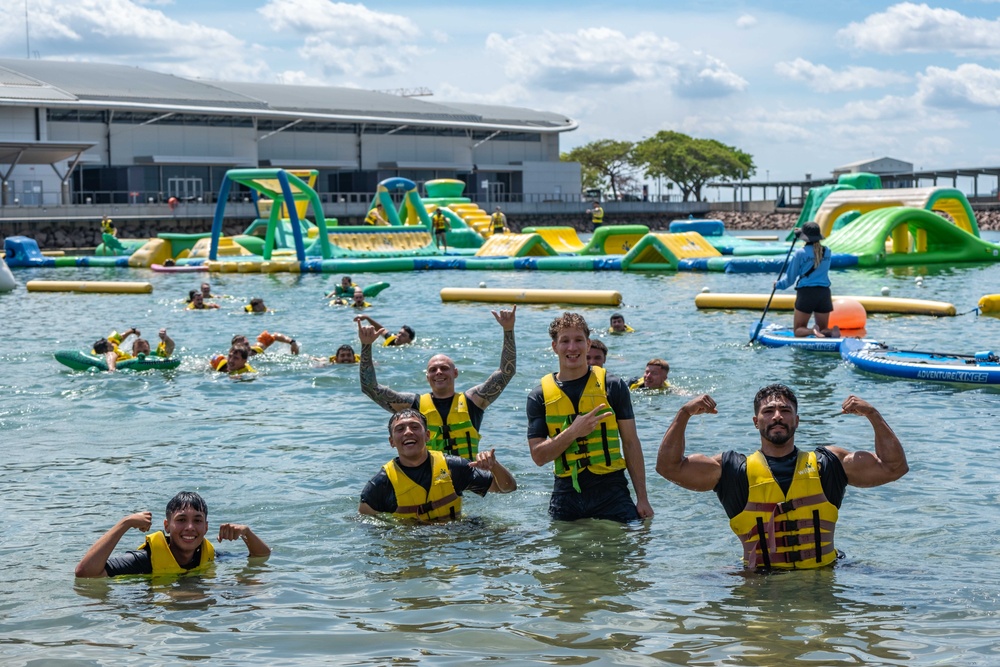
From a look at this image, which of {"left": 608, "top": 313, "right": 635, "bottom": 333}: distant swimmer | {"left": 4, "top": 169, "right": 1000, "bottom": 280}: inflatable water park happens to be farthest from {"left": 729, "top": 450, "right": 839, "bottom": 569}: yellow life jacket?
{"left": 4, "top": 169, "right": 1000, "bottom": 280}: inflatable water park

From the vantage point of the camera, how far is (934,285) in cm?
2655

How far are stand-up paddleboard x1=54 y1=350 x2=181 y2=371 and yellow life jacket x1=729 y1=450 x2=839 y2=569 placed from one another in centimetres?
1089

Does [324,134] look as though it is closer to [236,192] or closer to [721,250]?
[236,192]

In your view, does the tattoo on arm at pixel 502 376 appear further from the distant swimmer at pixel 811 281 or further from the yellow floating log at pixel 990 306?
the yellow floating log at pixel 990 306

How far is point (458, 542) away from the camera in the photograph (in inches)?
305

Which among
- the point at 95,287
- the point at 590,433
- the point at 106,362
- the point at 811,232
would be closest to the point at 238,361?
the point at 106,362

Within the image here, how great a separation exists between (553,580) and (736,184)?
289ft

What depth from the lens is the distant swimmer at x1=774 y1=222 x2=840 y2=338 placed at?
15281mm

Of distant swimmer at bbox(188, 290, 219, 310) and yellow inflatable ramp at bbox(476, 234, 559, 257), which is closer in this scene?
distant swimmer at bbox(188, 290, 219, 310)

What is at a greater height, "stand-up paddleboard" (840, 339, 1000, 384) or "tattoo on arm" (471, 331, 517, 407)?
"tattoo on arm" (471, 331, 517, 407)

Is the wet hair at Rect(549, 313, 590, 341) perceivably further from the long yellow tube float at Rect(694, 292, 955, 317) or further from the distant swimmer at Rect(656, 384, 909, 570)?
the long yellow tube float at Rect(694, 292, 955, 317)

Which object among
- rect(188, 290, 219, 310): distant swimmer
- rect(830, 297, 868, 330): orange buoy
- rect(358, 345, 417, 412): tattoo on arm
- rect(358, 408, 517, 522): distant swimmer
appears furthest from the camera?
rect(188, 290, 219, 310): distant swimmer

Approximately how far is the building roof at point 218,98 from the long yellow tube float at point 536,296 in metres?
41.1

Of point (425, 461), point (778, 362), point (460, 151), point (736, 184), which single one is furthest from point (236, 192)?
point (425, 461)
